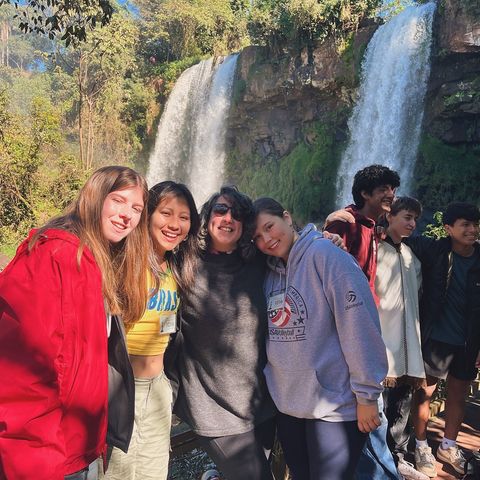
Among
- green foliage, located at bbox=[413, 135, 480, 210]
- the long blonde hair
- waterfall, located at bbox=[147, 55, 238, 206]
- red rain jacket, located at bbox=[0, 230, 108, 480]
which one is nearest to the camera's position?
red rain jacket, located at bbox=[0, 230, 108, 480]

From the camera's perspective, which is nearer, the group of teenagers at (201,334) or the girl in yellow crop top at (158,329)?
the group of teenagers at (201,334)

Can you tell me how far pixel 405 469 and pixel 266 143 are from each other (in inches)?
763

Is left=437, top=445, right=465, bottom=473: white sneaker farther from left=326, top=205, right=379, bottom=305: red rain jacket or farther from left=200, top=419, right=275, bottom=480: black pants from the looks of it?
left=200, top=419, right=275, bottom=480: black pants

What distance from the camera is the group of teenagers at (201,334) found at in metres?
1.46

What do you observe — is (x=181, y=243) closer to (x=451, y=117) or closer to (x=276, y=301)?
(x=276, y=301)

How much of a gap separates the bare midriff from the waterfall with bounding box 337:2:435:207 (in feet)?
45.1

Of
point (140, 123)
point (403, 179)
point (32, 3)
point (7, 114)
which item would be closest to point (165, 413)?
point (32, 3)

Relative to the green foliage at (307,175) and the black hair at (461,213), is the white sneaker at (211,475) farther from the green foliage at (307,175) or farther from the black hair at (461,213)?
the green foliage at (307,175)

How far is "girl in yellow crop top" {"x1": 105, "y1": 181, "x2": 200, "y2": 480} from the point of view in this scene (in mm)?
1968

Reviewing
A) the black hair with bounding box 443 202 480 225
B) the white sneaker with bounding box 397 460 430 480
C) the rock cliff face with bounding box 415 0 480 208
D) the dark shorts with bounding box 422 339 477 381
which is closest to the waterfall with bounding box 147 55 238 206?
the rock cliff face with bounding box 415 0 480 208

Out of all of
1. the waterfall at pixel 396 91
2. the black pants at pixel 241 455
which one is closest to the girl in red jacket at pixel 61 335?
the black pants at pixel 241 455

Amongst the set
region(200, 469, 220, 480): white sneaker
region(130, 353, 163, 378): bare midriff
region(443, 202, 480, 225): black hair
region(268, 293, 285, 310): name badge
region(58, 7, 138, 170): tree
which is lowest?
region(200, 469, 220, 480): white sneaker

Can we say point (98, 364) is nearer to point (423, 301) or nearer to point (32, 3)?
point (423, 301)

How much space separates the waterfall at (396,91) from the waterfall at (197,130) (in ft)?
26.4
